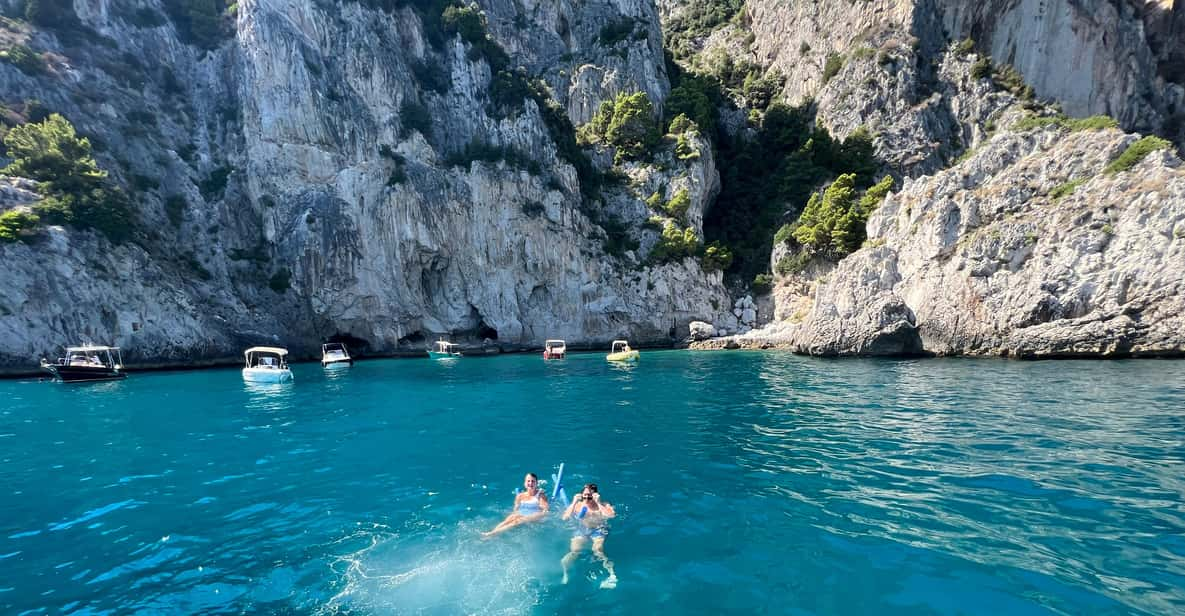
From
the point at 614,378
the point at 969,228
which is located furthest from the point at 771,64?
the point at 614,378

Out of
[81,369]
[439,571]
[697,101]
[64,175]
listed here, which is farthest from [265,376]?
[697,101]

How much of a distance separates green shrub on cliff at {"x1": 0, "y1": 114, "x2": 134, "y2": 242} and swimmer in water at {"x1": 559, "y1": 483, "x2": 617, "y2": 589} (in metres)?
51.6

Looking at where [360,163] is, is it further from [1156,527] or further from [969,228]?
[1156,527]

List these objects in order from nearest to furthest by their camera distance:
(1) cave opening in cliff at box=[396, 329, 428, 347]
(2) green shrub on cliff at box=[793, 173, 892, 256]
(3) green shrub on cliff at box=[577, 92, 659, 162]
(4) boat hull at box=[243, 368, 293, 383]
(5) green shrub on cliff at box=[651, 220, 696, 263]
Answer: (4) boat hull at box=[243, 368, 293, 383] < (2) green shrub on cliff at box=[793, 173, 892, 256] < (1) cave opening in cliff at box=[396, 329, 428, 347] < (5) green shrub on cliff at box=[651, 220, 696, 263] < (3) green shrub on cliff at box=[577, 92, 659, 162]

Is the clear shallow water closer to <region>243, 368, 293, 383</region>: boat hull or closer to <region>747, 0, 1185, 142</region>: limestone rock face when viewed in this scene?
<region>243, 368, 293, 383</region>: boat hull

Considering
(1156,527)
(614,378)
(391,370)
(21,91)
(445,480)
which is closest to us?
(1156,527)

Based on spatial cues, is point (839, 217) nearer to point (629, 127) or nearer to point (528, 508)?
point (629, 127)

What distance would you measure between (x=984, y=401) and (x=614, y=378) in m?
17.1

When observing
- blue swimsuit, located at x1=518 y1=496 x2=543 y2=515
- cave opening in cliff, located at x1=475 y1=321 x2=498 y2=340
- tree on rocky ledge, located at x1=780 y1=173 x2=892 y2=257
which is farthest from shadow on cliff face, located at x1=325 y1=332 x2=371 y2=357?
blue swimsuit, located at x1=518 y1=496 x2=543 y2=515

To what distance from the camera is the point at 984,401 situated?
16.8 meters

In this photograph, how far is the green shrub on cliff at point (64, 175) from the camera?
37.8m

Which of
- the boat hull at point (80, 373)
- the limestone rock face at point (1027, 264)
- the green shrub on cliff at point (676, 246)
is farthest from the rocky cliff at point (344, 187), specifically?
the limestone rock face at point (1027, 264)

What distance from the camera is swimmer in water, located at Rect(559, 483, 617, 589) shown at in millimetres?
7672

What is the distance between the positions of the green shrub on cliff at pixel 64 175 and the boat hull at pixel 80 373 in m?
14.3
